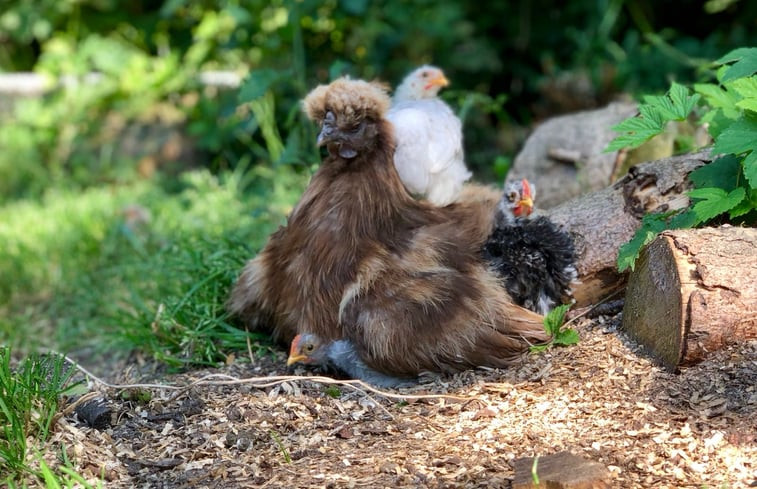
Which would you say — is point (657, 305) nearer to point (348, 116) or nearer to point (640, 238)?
point (640, 238)

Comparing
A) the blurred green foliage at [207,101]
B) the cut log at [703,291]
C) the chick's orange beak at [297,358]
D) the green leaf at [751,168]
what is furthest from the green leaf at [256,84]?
the green leaf at [751,168]

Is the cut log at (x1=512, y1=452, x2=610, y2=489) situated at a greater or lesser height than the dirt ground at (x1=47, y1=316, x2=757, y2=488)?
greater

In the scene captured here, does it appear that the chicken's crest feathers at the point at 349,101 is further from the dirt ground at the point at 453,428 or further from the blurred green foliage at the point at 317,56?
the blurred green foliage at the point at 317,56

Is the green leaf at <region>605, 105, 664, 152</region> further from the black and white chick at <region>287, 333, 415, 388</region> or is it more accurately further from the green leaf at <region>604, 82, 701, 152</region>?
the black and white chick at <region>287, 333, 415, 388</region>

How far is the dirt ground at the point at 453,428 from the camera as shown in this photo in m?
2.77

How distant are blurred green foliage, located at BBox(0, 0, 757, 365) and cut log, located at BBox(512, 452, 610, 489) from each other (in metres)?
2.38

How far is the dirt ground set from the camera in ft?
9.08

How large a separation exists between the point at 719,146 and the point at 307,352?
1.79 metres

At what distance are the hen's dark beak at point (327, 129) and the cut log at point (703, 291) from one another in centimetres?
139

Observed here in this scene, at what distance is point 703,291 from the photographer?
308 centimetres

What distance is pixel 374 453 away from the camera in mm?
2990

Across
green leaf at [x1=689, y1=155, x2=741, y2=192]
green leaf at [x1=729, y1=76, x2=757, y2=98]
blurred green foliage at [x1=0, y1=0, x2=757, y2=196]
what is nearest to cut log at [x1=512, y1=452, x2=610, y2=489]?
green leaf at [x1=689, y1=155, x2=741, y2=192]

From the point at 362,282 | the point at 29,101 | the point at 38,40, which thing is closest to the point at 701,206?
the point at 362,282

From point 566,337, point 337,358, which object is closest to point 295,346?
point 337,358
